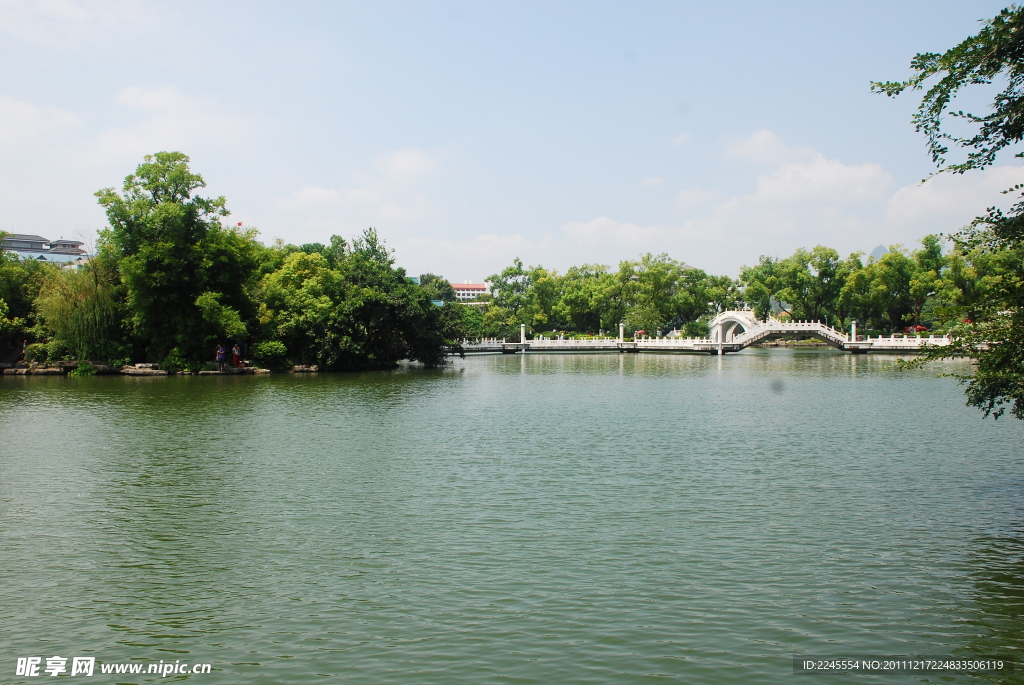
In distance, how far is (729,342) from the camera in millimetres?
62688

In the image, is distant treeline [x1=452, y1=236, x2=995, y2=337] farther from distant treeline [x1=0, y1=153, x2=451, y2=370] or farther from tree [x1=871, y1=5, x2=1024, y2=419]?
tree [x1=871, y1=5, x2=1024, y2=419]

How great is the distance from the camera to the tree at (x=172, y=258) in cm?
3519

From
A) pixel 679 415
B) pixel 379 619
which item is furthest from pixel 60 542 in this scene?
pixel 679 415

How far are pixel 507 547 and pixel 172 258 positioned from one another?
3066 centimetres

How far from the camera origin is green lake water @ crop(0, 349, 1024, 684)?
22.1 feet

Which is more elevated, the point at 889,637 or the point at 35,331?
the point at 35,331

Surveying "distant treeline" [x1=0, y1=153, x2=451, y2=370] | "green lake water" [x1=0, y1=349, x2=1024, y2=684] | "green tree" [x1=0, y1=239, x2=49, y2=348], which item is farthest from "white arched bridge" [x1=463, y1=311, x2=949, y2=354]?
"green lake water" [x1=0, y1=349, x2=1024, y2=684]

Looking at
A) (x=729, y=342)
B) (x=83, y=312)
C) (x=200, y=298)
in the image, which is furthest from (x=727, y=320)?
(x=83, y=312)

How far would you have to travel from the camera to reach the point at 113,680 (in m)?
6.21

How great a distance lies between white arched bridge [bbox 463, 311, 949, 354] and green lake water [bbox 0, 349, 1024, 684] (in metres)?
42.4

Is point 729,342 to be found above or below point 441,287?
below

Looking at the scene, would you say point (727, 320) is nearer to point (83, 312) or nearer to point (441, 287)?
point (441, 287)

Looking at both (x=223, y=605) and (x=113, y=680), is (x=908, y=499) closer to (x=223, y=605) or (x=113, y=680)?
(x=223, y=605)

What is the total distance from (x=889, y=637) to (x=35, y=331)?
40098mm
